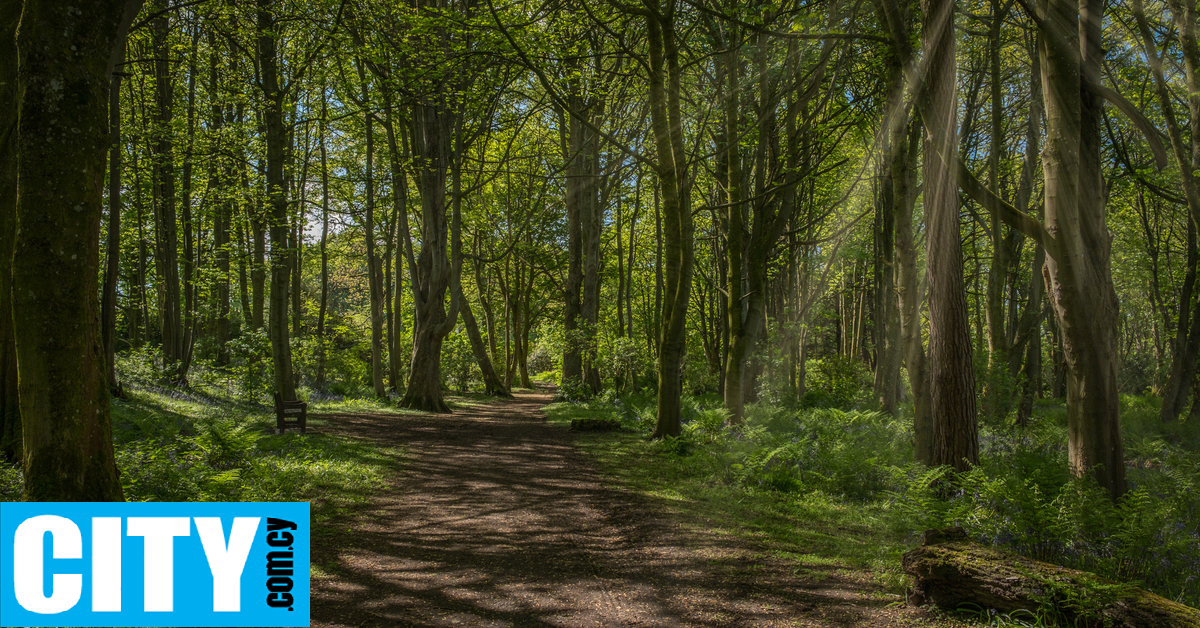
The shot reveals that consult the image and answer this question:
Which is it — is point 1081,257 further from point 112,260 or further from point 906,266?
point 112,260

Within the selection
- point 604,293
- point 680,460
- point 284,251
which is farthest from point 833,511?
point 604,293

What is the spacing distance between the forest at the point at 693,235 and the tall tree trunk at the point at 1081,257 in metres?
0.03

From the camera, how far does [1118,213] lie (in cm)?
2241

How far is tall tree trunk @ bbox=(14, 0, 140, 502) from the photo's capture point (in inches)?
144

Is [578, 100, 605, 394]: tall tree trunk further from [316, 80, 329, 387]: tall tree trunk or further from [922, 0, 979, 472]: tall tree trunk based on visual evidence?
[922, 0, 979, 472]: tall tree trunk

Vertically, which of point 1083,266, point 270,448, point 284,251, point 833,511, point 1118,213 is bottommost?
point 833,511

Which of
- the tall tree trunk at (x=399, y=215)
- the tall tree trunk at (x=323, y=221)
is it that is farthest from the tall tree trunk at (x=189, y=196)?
the tall tree trunk at (x=399, y=215)

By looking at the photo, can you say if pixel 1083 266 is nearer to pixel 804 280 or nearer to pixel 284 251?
pixel 284 251

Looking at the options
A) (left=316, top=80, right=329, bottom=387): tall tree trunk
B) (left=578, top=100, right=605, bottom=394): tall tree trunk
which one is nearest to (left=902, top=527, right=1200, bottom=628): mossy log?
(left=578, top=100, right=605, bottom=394): tall tree trunk

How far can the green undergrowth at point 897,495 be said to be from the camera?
13.8ft

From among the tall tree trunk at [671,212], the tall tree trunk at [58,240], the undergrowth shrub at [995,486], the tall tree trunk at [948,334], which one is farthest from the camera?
the tall tree trunk at [671,212]

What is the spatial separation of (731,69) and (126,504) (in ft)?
37.7

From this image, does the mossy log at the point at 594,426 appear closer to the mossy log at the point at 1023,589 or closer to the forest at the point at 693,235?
the forest at the point at 693,235

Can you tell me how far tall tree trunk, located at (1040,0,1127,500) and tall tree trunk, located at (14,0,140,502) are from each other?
299 inches
